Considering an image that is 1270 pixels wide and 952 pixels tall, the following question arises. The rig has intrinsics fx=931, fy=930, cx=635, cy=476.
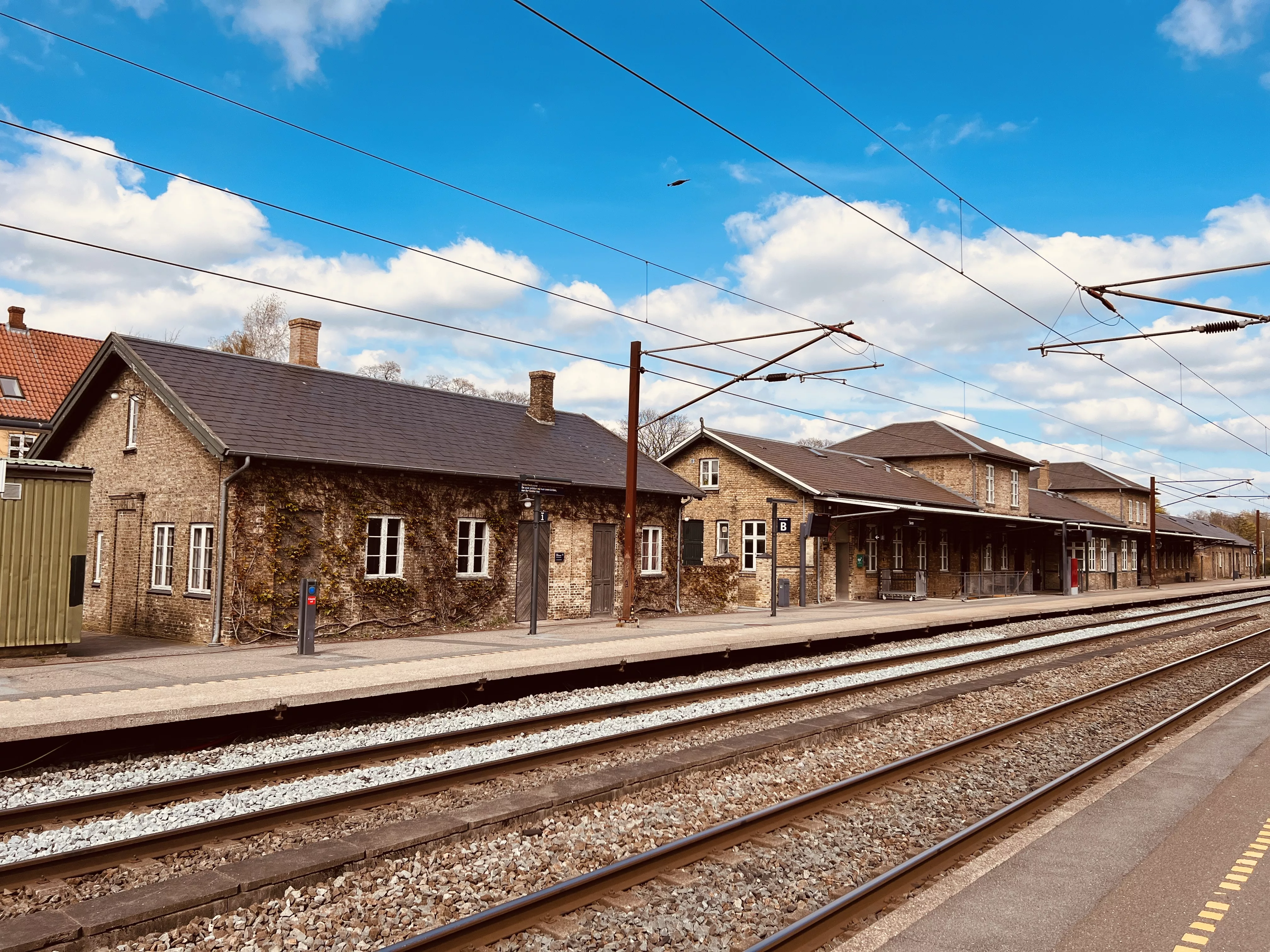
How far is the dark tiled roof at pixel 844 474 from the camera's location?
3170 centimetres

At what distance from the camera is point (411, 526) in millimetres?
19141

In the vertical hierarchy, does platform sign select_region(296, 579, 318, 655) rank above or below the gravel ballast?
above

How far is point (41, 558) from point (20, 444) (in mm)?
8119

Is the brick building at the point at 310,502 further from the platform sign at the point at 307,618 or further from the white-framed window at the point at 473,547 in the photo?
the platform sign at the point at 307,618

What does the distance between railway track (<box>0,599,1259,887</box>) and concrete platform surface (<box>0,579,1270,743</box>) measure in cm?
160

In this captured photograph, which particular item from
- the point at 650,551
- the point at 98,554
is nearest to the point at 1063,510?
the point at 650,551

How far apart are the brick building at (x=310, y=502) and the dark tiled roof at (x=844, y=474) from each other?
9117 mm

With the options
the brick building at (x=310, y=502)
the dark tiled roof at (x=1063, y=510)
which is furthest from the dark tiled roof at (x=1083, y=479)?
the brick building at (x=310, y=502)

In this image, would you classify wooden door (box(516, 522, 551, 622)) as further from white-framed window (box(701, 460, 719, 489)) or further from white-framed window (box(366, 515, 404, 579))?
white-framed window (box(701, 460, 719, 489))

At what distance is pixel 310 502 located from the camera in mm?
17531

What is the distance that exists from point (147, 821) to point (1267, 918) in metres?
7.40

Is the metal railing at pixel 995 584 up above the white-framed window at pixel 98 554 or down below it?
below

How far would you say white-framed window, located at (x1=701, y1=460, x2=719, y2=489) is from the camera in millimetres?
33500

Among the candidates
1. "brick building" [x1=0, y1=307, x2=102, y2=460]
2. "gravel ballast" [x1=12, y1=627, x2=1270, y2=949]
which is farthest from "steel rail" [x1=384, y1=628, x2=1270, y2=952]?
"brick building" [x1=0, y1=307, x2=102, y2=460]
